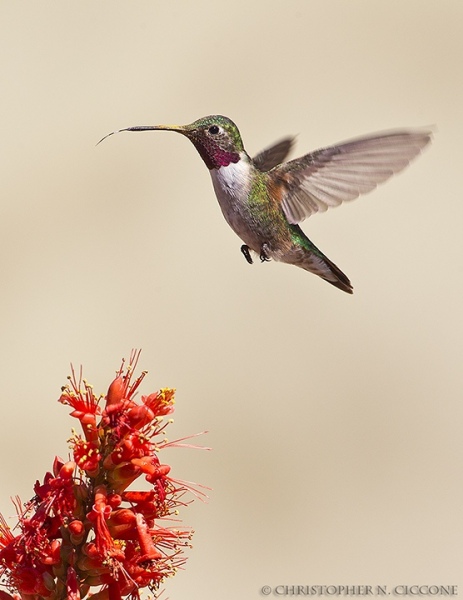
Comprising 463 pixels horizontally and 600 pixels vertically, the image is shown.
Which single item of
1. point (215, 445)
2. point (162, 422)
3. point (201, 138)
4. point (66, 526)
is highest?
point (201, 138)

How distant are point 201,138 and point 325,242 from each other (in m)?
2.44

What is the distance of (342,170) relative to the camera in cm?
216

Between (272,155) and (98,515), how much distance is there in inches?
59.5

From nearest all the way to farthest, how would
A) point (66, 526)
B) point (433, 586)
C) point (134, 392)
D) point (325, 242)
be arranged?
1. point (66, 526)
2. point (134, 392)
3. point (433, 586)
4. point (325, 242)

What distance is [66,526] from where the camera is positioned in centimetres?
141

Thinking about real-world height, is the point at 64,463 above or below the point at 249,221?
below

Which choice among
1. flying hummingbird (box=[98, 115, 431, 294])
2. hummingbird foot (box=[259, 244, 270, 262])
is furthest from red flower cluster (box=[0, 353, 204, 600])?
hummingbird foot (box=[259, 244, 270, 262])

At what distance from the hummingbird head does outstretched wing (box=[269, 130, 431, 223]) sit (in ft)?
0.53

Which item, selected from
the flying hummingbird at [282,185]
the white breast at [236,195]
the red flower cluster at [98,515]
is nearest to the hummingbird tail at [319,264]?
the flying hummingbird at [282,185]

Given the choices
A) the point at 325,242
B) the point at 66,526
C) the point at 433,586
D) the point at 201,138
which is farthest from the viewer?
the point at 325,242

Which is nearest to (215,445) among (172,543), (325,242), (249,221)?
(325,242)

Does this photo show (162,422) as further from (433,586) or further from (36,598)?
(433,586)

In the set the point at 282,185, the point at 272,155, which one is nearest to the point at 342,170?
the point at 282,185

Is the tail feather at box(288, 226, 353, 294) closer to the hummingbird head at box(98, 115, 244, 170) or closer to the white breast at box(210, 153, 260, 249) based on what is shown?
the white breast at box(210, 153, 260, 249)
